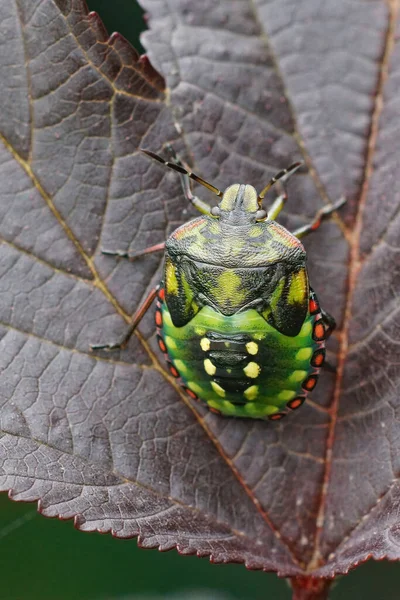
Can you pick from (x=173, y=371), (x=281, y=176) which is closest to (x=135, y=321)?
(x=173, y=371)

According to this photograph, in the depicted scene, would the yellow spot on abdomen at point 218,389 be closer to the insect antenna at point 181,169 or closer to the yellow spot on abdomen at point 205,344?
the yellow spot on abdomen at point 205,344

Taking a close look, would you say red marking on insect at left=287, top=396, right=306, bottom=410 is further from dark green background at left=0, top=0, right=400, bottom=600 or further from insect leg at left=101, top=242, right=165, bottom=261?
dark green background at left=0, top=0, right=400, bottom=600

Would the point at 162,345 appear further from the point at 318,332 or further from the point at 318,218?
the point at 318,218

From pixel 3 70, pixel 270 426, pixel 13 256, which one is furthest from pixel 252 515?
pixel 3 70

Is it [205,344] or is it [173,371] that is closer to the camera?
[205,344]

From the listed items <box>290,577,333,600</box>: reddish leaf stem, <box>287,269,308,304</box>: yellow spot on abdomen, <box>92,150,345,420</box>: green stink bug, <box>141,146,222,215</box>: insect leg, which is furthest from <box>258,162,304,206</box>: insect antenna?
<box>290,577,333,600</box>: reddish leaf stem

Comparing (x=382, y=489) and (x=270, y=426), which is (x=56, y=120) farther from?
(x=382, y=489)

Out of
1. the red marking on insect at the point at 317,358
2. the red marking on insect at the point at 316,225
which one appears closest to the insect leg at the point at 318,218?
the red marking on insect at the point at 316,225
